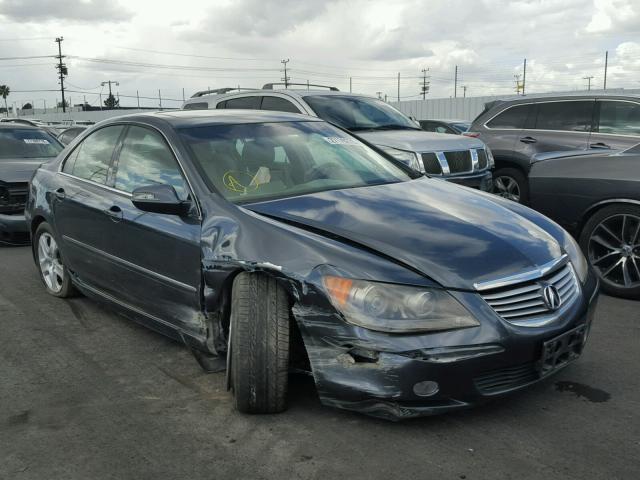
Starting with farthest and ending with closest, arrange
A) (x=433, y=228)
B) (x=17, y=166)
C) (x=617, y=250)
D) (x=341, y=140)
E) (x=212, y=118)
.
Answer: (x=17, y=166)
(x=617, y=250)
(x=341, y=140)
(x=212, y=118)
(x=433, y=228)

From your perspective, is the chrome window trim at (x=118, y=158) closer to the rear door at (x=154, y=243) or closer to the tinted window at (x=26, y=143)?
the rear door at (x=154, y=243)

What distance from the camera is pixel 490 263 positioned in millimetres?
2898

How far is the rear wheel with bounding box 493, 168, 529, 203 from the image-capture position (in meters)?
8.17

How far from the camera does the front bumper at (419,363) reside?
267 centimetres

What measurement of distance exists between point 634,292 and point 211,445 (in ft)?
11.8

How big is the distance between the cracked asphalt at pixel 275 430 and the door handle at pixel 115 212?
86cm

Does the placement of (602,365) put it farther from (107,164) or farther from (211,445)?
(107,164)

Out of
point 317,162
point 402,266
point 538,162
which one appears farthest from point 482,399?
point 538,162

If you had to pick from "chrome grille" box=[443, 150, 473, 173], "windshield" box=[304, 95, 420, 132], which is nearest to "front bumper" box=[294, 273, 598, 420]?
"chrome grille" box=[443, 150, 473, 173]

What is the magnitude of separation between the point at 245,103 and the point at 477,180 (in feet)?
11.5

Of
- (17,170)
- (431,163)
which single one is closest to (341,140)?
(431,163)

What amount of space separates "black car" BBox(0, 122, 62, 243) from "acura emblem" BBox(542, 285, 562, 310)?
632 cm

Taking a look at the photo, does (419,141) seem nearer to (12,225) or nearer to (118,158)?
(118,158)

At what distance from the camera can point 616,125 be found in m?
7.70
